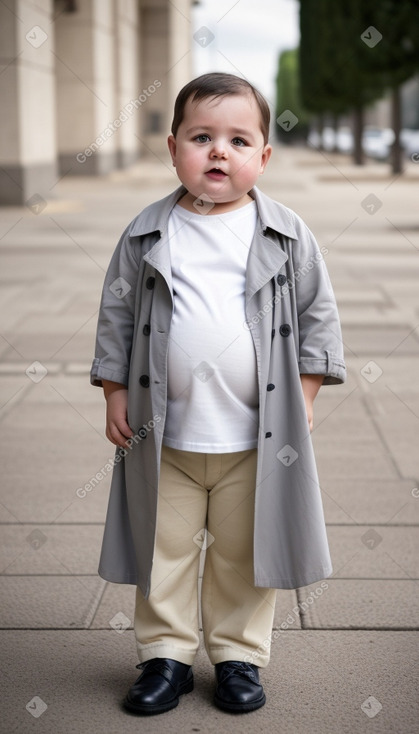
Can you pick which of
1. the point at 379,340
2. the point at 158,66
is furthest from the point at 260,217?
the point at 158,66

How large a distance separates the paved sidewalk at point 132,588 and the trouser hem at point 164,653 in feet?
0.35

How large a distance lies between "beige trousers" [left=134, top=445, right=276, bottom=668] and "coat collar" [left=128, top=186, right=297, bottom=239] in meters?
0.57

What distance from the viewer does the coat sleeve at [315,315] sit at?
2.73m

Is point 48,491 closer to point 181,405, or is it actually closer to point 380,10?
Answer: point 181,405

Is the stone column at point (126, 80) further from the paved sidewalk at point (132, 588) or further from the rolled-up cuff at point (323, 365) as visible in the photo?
the rolled-up cuff at point (323, 365)

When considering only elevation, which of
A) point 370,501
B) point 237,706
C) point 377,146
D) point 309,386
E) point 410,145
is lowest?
point 377,146

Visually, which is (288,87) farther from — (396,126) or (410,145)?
(396,126)

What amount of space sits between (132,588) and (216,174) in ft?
A: 5.10

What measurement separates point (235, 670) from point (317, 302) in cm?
99

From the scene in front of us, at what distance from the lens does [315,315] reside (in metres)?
2.74

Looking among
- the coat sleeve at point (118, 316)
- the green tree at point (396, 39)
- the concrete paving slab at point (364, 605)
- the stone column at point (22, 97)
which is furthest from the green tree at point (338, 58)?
the coat sleeve at point (118, 316)

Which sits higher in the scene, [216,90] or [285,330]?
[216,90]

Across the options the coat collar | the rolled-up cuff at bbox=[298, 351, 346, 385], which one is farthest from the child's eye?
the rolled-up cuff at bbox=[298, 351, 346, 385]

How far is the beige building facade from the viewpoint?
60.3 feet
